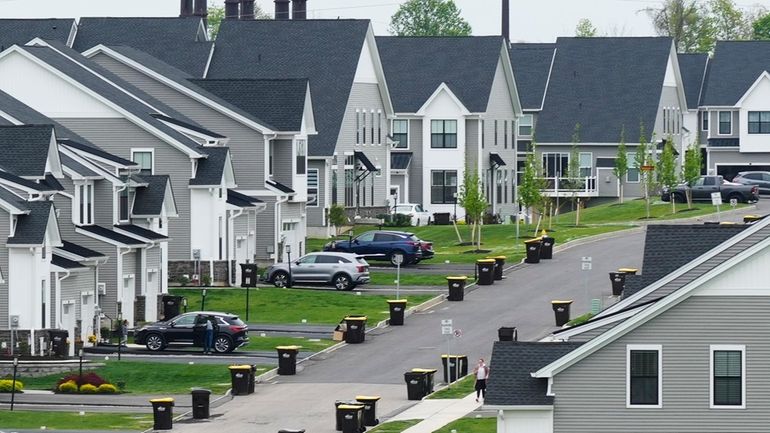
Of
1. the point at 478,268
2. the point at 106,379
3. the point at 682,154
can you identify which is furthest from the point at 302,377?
the point at 682,154

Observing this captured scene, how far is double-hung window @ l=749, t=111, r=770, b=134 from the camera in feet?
440

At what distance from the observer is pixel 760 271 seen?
141 ft

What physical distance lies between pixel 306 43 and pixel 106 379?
2034 inches

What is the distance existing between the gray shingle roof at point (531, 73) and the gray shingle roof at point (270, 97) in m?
41.1

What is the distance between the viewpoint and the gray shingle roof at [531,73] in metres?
133

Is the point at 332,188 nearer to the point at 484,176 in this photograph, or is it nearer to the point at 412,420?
the point at 484,176

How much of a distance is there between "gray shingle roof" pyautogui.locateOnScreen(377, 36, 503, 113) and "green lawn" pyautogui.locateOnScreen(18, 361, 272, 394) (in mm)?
55358

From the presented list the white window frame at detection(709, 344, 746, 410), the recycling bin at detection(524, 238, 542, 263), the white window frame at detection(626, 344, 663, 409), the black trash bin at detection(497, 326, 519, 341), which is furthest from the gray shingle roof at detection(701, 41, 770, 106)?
the white window frame at detection(626, 344, 663, 409)

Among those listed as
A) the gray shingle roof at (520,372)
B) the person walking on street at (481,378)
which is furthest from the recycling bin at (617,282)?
the gray shingle roof at (520,372)

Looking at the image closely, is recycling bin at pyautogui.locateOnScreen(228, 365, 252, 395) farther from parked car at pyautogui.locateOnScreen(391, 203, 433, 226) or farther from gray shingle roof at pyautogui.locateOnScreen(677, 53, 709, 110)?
gray shingle roof at pyautogui.locateOnScreen(677, 53, 709, 110)

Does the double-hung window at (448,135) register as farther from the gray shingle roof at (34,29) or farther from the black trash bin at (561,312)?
the black trash bin at (561,312)

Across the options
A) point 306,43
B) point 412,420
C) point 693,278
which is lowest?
point 412,420

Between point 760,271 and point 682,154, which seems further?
point 682,154

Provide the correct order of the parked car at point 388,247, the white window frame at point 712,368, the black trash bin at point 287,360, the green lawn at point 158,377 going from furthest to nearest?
the parked car at point 388,247 < the black trash bin at point 287,360 < the green lawn at point 158,377 < the white window frame at point 712,368
